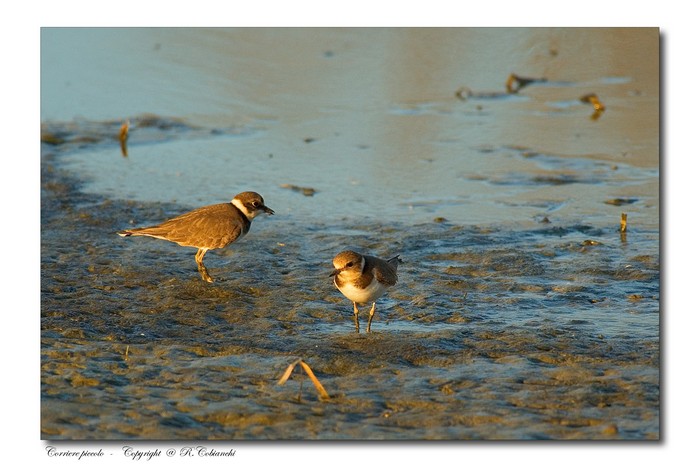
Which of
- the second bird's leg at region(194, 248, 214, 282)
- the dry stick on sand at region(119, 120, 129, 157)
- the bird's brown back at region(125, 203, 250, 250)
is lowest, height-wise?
the second bird's leg at region(194, 248, 214, 282)

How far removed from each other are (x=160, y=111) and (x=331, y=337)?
8.48 m

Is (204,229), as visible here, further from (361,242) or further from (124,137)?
(124,137)

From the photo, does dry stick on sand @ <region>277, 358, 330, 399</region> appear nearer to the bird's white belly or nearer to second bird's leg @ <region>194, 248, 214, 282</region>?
the bird's white belly

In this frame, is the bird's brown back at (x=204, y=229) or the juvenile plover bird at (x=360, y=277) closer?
the juvenile plover bird at (x=360, y=277)

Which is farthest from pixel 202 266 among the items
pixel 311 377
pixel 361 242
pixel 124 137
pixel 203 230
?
pixel 124 137

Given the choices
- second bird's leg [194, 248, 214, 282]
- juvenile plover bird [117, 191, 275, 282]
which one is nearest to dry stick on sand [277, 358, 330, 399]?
second bird's leg [194, 248, 214, 282]

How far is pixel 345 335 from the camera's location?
7602 mm

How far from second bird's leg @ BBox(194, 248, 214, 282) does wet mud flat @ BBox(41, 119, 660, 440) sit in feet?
0.32

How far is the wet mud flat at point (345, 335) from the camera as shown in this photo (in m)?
5.95

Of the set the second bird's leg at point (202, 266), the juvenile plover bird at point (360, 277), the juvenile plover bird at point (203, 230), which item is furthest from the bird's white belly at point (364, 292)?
the juvenile plover bird at point (203, 230)

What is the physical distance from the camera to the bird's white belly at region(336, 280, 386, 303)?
759cm

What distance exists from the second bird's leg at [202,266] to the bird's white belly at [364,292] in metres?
1.70

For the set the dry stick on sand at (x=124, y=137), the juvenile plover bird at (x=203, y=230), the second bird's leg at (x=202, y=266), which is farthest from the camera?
the dry stick on sand at (x=124, y=137)

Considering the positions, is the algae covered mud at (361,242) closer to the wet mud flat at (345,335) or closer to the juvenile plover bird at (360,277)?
the wet mud flat at (345,335)
